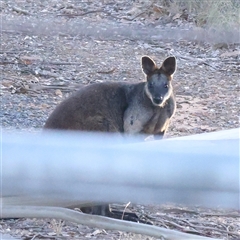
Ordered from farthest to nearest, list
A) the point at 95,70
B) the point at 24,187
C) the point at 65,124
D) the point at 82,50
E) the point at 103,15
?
the point at 103,15 < the point at 82,50 < the point at 95,70 < the point at 65,124 < the point at 24,187

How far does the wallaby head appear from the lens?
541cm

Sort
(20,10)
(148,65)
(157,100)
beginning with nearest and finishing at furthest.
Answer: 1. (157,100)
2. (148,65)
3. (20,10)

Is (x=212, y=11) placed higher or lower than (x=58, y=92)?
higher

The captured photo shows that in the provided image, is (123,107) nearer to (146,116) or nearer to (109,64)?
(146,116)

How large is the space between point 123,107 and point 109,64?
4236 millimetres

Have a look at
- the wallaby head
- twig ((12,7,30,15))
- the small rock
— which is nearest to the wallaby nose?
the wallaby head

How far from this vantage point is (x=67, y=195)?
3.27 ft

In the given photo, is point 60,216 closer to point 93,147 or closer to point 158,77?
point 93,147

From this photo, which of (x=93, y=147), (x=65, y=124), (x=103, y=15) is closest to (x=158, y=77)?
(x=65, y=124)

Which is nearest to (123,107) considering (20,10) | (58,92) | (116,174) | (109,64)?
(58,92)

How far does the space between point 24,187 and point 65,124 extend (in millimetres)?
3957

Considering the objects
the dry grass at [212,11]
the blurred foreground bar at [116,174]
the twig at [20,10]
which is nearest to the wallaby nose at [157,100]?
the blurred foreground bar at [116,174]

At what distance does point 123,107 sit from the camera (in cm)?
546

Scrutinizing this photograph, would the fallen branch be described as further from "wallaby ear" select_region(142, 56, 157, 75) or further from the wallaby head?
"wallaby ear" select_region(142, 56, 157, 75)
